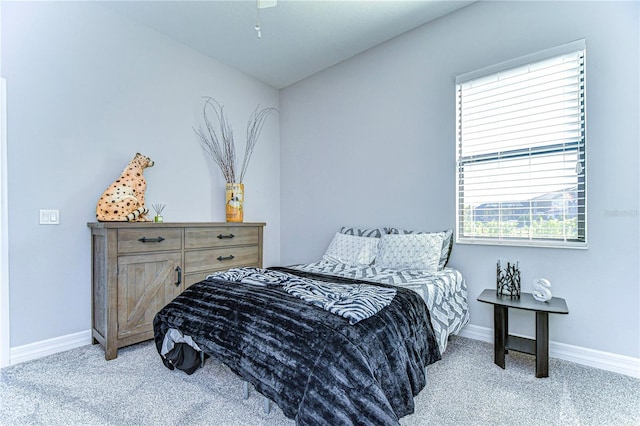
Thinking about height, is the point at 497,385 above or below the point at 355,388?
below

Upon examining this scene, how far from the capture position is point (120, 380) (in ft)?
6.30

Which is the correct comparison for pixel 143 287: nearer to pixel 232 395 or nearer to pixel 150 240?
pixel 150 240

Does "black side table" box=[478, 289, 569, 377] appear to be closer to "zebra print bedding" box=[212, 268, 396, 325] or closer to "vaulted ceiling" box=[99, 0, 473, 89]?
"zebra print bedding" box=[212, 268, 396, 325]

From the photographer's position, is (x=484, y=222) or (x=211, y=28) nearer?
(x=484, y=222)

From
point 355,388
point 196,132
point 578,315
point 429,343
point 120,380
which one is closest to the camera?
point 355,388

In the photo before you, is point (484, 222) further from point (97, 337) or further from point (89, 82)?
point (89, 82)

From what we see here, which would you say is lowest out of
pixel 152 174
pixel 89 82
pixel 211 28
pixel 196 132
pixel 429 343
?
pixel 429 343

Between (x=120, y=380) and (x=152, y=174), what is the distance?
179 cm

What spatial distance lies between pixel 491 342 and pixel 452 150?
1.65m

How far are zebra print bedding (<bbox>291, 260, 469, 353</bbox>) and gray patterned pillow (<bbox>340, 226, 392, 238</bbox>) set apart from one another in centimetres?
40

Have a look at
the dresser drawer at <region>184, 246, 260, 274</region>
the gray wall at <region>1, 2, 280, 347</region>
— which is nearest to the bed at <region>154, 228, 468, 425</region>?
the dresser drawer at <region>184, 246, 260, 274</region>

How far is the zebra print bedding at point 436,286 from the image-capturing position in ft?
6.56

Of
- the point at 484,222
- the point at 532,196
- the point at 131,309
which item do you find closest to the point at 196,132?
the point at 131,309

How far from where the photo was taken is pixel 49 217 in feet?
7.65
